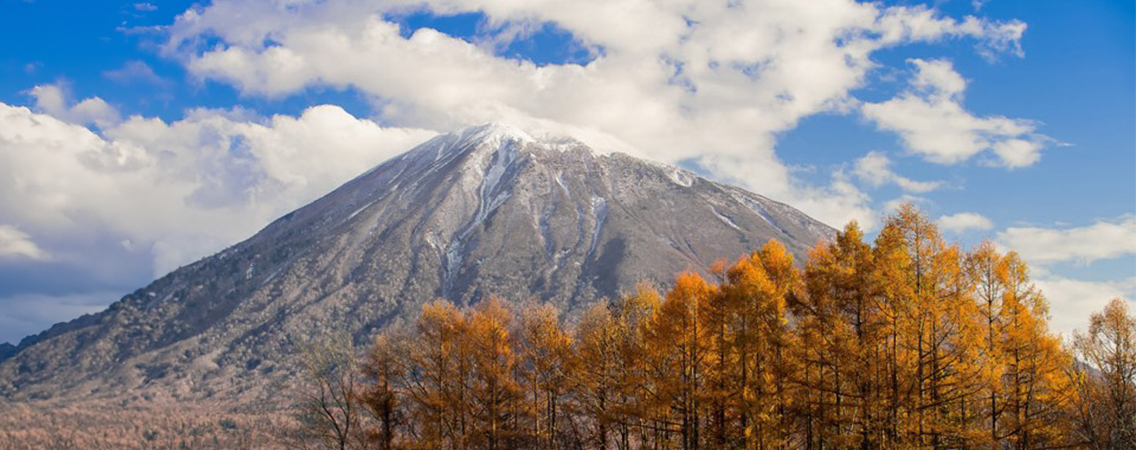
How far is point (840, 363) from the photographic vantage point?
33438 millimetres

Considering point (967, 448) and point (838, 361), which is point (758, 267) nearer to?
point (838, 361)

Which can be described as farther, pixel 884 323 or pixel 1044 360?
pixel 1044 360

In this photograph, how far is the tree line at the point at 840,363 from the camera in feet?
107

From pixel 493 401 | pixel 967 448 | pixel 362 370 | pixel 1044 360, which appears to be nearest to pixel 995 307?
pixel 1044 360

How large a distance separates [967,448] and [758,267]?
11.7m

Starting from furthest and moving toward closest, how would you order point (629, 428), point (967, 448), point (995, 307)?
point (629, 428)
point (995, 307)
point (967, 448)

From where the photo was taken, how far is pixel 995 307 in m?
38.1

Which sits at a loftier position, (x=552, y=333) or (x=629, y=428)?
(x=552, y=333)

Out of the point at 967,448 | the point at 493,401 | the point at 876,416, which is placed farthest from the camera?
the point at 493,401

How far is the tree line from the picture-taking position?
32.6 metres

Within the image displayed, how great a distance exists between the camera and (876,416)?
106ft

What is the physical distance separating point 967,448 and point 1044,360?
656 centimetres

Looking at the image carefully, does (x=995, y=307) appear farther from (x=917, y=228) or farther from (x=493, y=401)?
(x=493, y=401)

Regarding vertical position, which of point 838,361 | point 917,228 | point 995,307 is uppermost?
point 917,228
